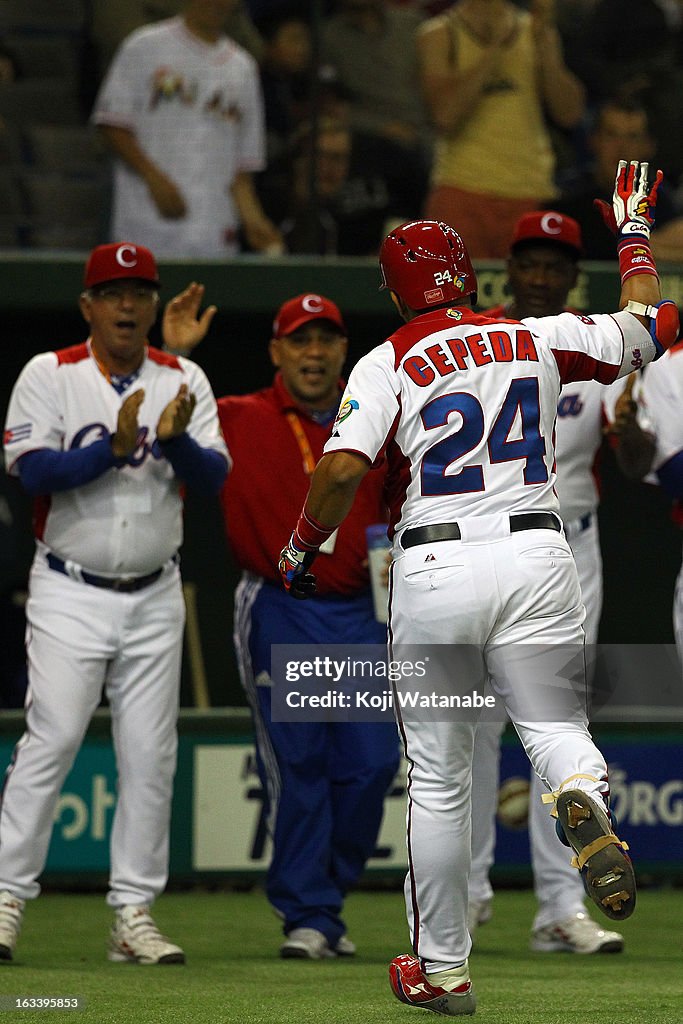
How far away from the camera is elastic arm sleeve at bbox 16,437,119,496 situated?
200 inches

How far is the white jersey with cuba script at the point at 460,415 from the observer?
3959mm

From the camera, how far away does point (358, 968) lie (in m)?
5.04

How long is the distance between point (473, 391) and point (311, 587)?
67 centimetres

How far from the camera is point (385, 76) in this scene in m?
8.36

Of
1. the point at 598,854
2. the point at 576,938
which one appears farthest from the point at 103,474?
the point at 598,854

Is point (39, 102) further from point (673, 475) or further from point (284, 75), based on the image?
point (673, 475)

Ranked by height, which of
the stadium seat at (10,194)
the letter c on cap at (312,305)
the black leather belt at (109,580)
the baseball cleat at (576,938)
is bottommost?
the baseball cleat at (576,938)

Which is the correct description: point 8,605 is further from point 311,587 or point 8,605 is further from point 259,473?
point 311,587

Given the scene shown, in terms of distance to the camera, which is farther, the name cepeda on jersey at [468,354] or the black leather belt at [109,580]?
the black leather belt at [109,580]

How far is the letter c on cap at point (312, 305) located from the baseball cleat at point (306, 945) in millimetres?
2106

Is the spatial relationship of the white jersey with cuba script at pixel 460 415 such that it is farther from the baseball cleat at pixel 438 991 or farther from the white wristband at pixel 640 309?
the baseball cleat at pixel 438 991

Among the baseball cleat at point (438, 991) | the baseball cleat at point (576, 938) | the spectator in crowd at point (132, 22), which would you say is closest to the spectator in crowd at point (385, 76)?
the spectator in crowd at point (132, 22)

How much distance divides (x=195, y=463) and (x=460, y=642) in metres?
1.56

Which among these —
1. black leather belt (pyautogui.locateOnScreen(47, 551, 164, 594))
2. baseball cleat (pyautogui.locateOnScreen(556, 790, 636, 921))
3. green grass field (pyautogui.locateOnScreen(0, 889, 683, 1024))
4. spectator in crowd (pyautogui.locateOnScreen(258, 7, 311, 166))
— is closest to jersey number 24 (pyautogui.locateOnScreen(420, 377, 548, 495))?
baseball cleat (pyautogui.locateOnScreen(556, 790, 636, 921))
